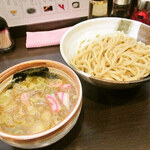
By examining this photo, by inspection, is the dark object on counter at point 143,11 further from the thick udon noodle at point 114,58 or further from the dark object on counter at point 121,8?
the thick udon noodle at point 114,58

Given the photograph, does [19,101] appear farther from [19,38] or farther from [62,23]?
[62,23]

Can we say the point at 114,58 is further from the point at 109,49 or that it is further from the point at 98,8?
the point at 98,8

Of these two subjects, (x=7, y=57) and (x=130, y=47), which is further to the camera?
(x=7, y=57)

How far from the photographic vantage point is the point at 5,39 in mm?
1330

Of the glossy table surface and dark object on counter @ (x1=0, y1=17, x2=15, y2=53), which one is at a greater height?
dark object on counter @ (x1=0, y1=17, x2=15, y2=53)

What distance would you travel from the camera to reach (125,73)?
1001 mm

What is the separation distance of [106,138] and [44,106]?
34cm

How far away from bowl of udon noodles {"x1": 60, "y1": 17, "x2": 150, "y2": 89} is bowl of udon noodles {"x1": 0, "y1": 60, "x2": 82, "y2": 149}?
114 millimetres

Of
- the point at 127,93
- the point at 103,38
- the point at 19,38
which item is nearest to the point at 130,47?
the point at 103,38

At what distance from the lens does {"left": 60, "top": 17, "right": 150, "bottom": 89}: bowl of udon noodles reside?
98cm

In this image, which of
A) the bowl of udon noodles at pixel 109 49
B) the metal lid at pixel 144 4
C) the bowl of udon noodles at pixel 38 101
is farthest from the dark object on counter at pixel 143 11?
the bowl of udon noodles at pixel 38 101

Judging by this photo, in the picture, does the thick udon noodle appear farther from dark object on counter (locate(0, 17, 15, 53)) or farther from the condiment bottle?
dark object on counter (locate(0, 17, 15, 53))

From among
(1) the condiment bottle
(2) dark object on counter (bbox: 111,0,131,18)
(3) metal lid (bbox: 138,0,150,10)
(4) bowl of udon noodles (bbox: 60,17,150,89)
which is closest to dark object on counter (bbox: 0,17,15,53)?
(4) bowl of udon noodles (bbox: 60,17,150,89)

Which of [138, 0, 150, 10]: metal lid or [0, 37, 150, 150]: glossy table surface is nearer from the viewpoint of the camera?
[0, 37, 150, 150]: glossy table surface
